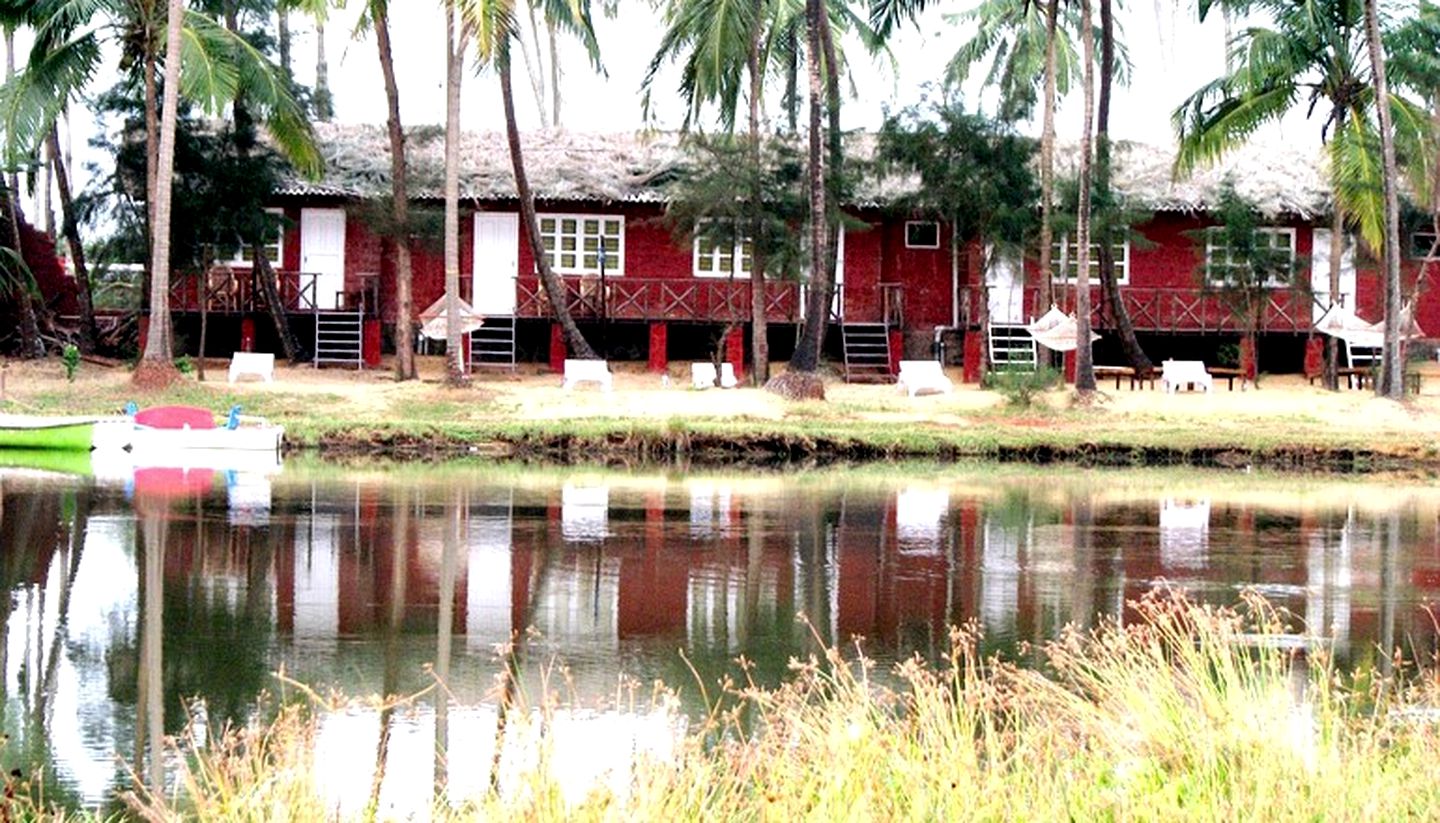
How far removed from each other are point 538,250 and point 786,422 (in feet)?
25.1

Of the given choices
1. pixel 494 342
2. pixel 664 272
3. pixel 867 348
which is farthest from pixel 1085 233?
pixel 494 342

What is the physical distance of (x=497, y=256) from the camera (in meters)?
40.3

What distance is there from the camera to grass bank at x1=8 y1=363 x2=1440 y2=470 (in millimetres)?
29172

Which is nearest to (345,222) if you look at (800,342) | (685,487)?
(800,342)

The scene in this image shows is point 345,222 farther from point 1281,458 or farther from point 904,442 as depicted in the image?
point 1281,458

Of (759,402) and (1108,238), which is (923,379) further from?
(1108,238)

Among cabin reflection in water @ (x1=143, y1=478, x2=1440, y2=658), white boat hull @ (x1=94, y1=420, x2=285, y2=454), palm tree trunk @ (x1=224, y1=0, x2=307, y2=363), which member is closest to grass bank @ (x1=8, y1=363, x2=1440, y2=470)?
white boat hull @ (x1=94, y1=420, x2=285, y2=454)

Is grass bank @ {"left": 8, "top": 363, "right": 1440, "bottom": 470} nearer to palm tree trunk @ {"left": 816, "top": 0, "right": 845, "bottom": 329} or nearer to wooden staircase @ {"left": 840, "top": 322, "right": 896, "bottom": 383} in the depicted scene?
palm tree trunk @ {"left": 816, "top": 0, "right": 845, "bottom": 329}

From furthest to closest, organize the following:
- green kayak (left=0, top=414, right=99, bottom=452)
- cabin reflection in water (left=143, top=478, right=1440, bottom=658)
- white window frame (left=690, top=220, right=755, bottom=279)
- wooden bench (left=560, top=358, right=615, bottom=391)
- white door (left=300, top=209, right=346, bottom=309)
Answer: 1. white door (left=300, top=209, right=346, bottom=309)
2. white window frame (left=690, top=220, right=755, bottom=279)
3. wooden bench (left=560, top=358, right=615, bottom=391)
4. green kayak (left=0, top=414, right=99, bottom=452)
5. cabin reflection in water (left=143, top=478, right=1440, bottom=658)

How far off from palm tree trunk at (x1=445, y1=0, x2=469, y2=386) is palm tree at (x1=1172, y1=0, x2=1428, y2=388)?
1224 cm

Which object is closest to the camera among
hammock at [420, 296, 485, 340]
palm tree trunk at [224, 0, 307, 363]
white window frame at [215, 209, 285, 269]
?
hammock at [420, 296, 485, 340]

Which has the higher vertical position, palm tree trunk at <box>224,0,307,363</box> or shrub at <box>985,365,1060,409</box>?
palm tree trunk at <box>224,0,307,363</box>

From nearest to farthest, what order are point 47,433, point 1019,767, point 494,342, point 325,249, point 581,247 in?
point 1019,767 < point 47,433 < point 494,342 < point 325,249 < point 581,247

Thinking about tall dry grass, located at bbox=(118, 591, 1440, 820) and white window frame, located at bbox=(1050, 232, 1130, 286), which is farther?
white window frame, located at bbox=(1050, 232, 1130, 286)
